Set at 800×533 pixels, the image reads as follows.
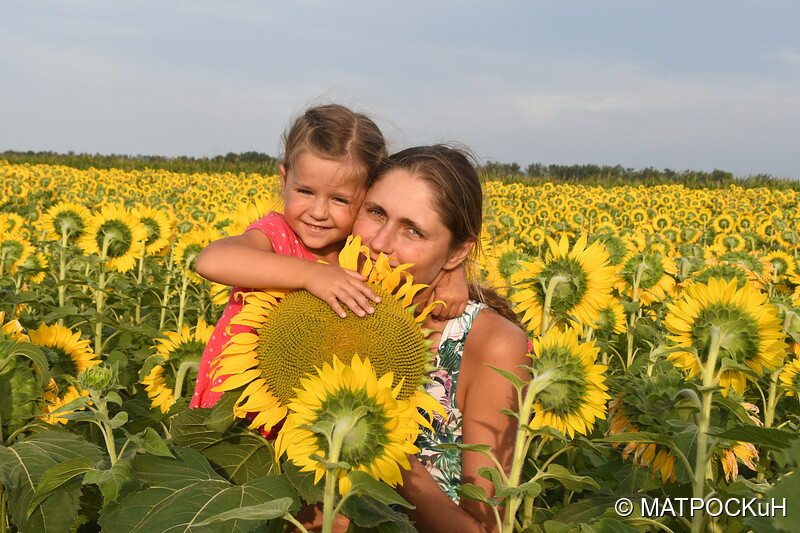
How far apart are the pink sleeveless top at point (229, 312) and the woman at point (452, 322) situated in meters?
0.30

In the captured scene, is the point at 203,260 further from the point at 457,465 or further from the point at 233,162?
the point at 233,162

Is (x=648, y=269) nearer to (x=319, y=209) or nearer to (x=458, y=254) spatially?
(x=458, y=254)

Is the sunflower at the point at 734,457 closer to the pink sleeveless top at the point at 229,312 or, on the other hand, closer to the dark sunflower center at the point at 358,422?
the dark sunflower center at the point at 358,422

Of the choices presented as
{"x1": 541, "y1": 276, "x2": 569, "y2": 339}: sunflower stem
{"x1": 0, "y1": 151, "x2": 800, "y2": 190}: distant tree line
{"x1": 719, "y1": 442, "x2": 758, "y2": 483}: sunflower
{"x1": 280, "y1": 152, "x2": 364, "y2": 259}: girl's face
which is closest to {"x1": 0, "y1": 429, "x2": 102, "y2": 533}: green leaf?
{"x1": 280, "y1": 152, "x2": 364, "y2": 259}: girl's face

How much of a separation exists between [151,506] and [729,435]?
1075 mm

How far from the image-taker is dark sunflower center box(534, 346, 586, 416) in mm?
1770

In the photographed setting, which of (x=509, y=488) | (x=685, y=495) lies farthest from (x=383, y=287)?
(x=685, y=495)

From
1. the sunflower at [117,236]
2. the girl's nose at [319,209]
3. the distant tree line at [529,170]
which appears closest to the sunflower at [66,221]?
the sunflower at [117,236]

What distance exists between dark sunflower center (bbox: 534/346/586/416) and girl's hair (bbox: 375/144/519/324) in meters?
0.61

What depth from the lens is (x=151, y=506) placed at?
1394 millimetres

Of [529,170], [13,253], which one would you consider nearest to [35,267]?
[13,253]

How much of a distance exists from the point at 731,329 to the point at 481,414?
73 cm

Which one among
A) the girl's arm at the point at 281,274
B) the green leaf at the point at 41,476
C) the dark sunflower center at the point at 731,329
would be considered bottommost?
the green leaf at the point at 41,476

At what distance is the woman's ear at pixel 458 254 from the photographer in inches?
93.6
